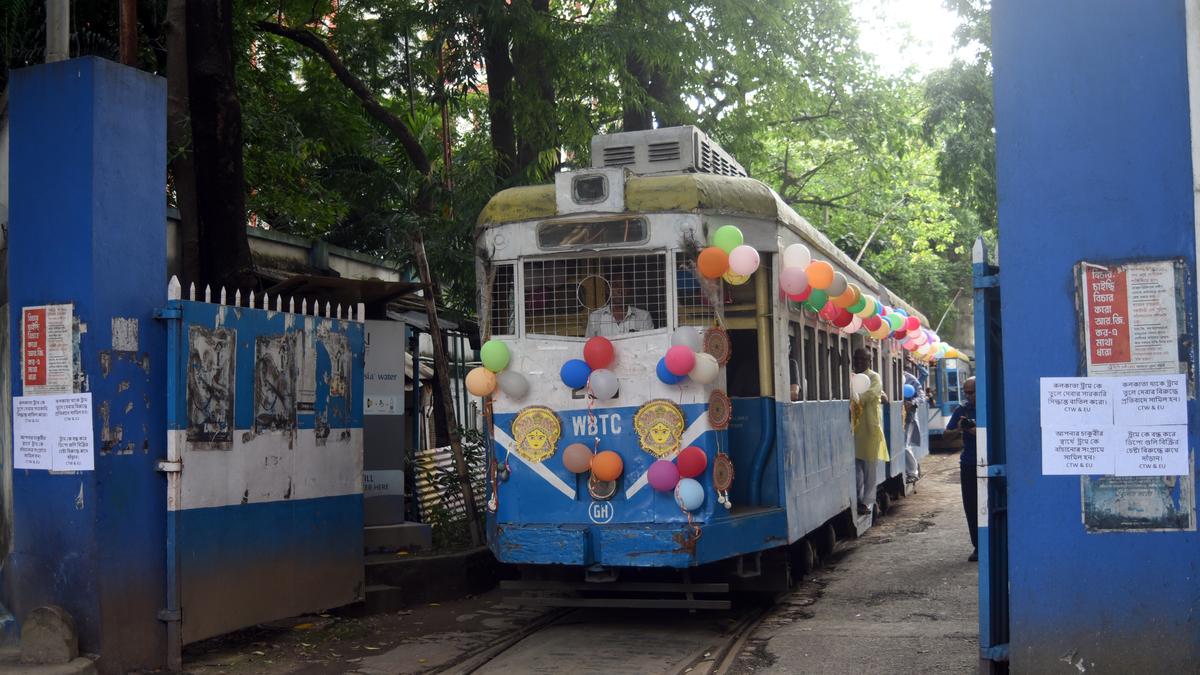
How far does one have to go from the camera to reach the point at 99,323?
24.2ft

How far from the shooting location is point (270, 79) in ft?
61.0

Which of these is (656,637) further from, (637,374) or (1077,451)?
(1077,451)

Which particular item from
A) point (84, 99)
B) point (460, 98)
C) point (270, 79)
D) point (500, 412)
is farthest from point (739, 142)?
point (84, 99)

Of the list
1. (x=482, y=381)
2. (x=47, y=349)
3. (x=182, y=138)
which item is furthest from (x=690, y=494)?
(x=182, y=138)

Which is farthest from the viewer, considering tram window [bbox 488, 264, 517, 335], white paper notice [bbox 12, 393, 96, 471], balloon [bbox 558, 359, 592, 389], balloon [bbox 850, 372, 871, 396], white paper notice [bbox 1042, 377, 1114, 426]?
balloon [bbox 850, 372, 871, 396]

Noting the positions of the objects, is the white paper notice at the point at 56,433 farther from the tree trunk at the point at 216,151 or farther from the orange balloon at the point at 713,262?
the orange balloon at the point at 713,262

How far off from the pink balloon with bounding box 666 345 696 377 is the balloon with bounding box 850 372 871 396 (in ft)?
15.9

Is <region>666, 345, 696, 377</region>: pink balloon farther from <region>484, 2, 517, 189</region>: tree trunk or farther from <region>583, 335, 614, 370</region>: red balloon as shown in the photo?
<region>484, 2, 517, 189</region>: tree trunk

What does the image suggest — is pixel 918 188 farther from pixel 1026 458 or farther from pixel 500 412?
pixel 1026 458

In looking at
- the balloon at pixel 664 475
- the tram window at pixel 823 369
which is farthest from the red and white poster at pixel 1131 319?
the tram window at pixel 823 369

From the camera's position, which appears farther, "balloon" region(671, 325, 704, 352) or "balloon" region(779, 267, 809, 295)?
"balloon" region(779, 267, 809, 295)

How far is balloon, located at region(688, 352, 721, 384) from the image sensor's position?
8.36 meters

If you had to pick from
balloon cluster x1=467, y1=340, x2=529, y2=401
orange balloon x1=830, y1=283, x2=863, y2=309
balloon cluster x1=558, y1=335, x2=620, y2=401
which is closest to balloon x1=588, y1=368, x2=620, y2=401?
balloon cluster x1=558, y1=335, x2=620, y2=401

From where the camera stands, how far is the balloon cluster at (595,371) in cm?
854
